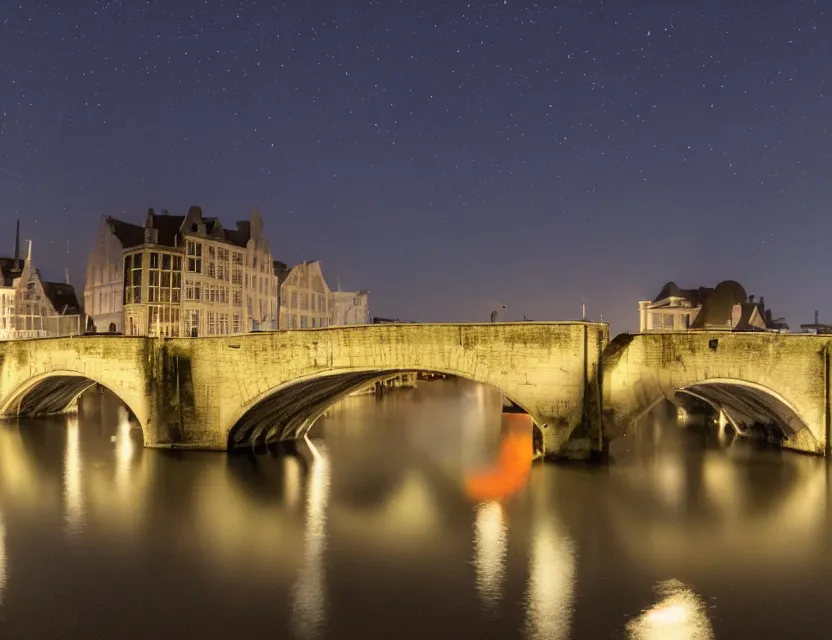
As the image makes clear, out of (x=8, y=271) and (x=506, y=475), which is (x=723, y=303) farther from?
(x=8, y=271)

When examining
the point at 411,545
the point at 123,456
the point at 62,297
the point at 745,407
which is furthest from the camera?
the point at 62,297

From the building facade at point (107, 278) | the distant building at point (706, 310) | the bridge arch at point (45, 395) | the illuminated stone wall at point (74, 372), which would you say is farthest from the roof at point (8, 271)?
the distant building at point (706, 310)

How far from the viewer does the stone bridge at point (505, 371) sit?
99.9 feet

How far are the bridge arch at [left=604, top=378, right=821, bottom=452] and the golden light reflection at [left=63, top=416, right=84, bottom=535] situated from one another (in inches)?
820

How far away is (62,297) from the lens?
288 feet

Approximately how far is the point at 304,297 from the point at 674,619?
236 feet

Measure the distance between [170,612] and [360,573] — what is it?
17.1 ft

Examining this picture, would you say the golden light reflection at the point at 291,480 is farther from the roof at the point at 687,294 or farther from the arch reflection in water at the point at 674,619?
the roof at the point at 687,294

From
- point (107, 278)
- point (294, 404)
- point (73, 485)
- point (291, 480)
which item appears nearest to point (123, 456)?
point (73, 485)

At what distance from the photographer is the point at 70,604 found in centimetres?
1847

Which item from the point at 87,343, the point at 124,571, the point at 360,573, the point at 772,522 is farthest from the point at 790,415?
the point at 87,343

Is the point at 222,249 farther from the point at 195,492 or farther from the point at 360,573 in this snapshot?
the point at 360,573

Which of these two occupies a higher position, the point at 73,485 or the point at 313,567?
the point at 73,485

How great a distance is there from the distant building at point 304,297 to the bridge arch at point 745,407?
50412mm
